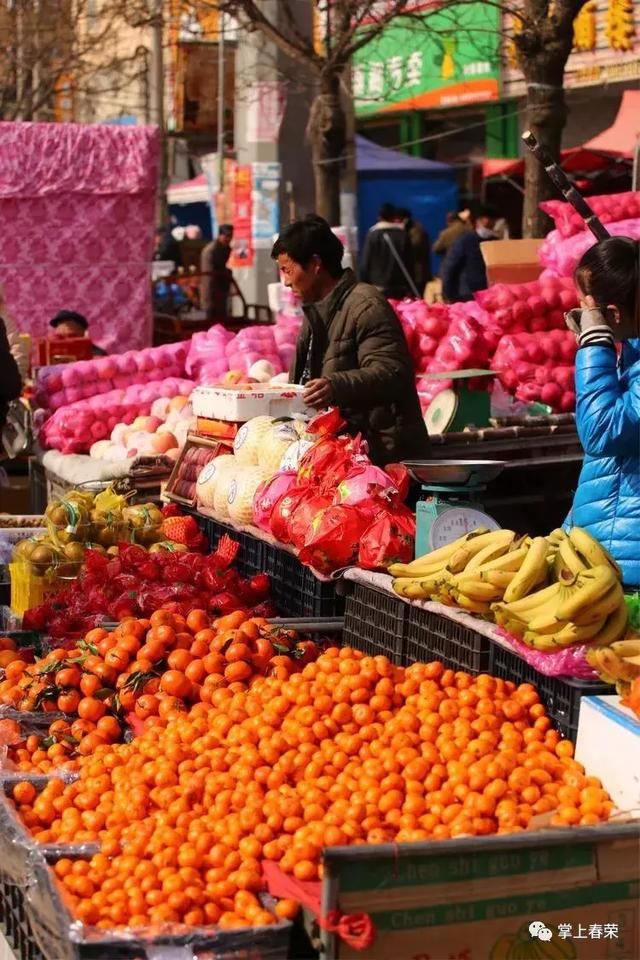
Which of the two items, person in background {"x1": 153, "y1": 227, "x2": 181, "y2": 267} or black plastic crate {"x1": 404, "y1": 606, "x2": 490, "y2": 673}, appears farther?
person in background {"x1": 153, "y1": 227, "x2": 181, "y2": 267}

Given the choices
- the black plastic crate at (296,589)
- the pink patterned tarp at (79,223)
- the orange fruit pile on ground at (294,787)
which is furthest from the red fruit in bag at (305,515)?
the pink patterned tarp at (79,223)

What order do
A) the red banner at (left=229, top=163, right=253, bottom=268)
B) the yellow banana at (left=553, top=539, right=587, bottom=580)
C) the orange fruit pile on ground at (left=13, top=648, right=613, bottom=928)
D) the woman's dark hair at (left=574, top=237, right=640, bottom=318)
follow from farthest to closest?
the red banner at (left=229, top=163, right=253, bottom=268)
the woman's dark hair at (left=574, top=237, right=640, bottom=318)
the yellow banana at (left=553, top=539, right=587, bottom=580)
the orange fruit pile on ground at (left=13, top=648, right=613, bottom=928)

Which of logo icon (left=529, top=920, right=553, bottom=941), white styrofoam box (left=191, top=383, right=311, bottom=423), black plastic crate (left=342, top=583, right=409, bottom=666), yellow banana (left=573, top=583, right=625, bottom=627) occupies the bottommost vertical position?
logo icon (left=529, top=920, right=553, bottom=941)

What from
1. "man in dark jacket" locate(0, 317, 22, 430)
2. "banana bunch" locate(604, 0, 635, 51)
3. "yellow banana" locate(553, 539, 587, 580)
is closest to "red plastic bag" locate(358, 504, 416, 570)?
"yellow banana" locate(553, 539, 587, 580)

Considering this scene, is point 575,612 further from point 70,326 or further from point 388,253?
point 388,253

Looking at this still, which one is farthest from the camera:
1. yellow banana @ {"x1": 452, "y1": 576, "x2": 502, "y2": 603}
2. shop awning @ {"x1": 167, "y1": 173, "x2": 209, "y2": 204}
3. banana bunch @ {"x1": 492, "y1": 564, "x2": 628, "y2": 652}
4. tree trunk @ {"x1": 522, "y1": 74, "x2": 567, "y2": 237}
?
shop awning @ {"x1": 167, "y1": 173, "x2": 209, "y2": 204}

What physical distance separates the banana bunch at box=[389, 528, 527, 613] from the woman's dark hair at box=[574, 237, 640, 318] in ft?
2.61

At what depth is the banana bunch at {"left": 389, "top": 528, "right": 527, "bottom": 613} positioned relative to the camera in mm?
4430

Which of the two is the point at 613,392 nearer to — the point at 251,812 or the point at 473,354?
the point at 251,812

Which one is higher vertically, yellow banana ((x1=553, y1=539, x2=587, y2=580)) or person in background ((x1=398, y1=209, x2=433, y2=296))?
person in background ((x1=398, y1=209, x2=433, y2=296))

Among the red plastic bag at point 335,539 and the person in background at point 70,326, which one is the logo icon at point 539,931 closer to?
the red plastic bag at point 335,539

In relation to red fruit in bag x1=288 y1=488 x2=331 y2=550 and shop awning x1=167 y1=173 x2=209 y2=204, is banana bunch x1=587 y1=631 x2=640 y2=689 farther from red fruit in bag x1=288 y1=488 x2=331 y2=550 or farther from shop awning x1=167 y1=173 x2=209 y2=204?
shop awning x1=167 y1=173 x2=209 y2=204

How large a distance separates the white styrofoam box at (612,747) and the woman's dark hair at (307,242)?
2.83 metres

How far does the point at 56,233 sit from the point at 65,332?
10.9 feet
